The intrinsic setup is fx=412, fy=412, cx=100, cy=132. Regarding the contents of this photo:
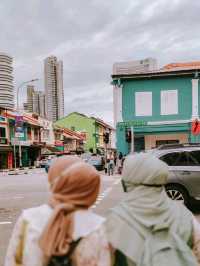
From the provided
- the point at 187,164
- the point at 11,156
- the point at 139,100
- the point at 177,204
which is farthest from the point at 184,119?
the point at 11,156

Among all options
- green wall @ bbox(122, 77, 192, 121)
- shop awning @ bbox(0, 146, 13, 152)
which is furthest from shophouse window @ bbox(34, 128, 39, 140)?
green wall @ bbox(122, 77, 192, 121)

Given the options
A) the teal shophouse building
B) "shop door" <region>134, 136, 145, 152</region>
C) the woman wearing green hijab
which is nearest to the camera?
the woman wearing green hijab

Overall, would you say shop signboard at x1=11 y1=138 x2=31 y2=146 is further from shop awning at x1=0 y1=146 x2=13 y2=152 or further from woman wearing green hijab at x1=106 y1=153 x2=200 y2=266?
woman wearing green hijab at x1=106 y1=153 x2=200 y2=266

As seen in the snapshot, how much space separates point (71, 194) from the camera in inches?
80.7

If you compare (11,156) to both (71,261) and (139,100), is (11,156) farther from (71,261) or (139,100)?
(71,261)

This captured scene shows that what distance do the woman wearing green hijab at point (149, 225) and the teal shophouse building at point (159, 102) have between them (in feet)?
86.8

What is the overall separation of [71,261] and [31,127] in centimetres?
6247

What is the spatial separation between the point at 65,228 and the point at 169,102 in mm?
27701

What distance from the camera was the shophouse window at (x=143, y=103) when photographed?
29281 millimetres

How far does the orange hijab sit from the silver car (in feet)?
28.7

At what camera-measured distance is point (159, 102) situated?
29156mm

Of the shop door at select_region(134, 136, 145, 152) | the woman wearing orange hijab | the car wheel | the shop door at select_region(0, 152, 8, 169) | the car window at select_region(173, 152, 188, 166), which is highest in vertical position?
the woman wearing orange hijab

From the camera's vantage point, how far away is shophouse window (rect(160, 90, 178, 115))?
29.0 meters

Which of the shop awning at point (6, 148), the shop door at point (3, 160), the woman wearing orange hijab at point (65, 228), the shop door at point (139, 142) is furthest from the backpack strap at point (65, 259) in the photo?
the shop door at point (3, 160)
